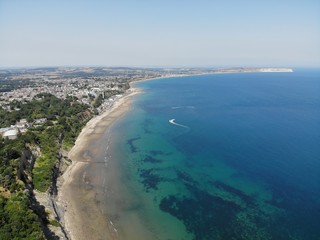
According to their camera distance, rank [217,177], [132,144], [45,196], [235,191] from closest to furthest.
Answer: [45,196]
[235,191]
[217,177]
[132,144]

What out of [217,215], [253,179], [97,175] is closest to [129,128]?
[97,175]

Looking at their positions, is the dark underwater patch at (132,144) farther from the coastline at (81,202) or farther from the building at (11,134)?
the building at (11,134)

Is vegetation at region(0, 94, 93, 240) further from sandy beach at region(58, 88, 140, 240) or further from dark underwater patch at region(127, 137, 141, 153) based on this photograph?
dark underwater patch at region(127, 137, 141, 153)

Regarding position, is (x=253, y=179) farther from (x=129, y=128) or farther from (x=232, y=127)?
(x=129, y=128)

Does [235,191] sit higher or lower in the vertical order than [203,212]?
higher

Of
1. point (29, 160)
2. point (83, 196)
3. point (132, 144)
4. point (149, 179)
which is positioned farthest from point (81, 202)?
point (132, 144)

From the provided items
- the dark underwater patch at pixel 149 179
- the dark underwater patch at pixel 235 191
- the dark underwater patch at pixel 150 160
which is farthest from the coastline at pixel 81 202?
the dark underwater patch at pixel 235 191

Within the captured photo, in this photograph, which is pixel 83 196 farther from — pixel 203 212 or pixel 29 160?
pixel 203 212

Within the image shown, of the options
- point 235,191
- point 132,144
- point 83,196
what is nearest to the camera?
point 83,196
